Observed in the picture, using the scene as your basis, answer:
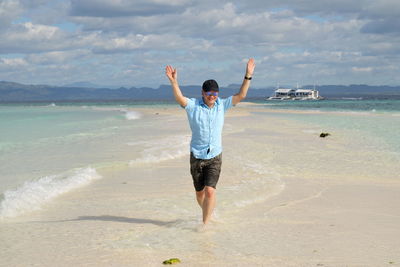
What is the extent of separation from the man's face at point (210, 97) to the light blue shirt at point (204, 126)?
82 mm

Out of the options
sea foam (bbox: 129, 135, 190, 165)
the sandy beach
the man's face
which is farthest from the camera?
sea foam (bbox: 129, 135, 190, 165)

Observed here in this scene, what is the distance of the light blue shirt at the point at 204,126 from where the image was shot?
607 centimetres

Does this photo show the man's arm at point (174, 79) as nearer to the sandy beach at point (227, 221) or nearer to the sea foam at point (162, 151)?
the sandy beach at point (227, 221)

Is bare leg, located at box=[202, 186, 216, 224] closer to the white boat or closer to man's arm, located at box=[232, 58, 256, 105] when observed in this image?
man's arm, located at box=[232, 58, 256, 105]

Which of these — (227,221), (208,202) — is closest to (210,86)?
(208,202)

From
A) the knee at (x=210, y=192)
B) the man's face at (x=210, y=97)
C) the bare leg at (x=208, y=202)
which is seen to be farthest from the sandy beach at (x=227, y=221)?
the man's face at (x=210, y=97)

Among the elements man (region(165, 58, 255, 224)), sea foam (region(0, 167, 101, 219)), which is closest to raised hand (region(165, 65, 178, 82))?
man (region(165, 58, 255, 224))

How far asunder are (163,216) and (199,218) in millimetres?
570

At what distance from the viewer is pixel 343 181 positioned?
9.71m

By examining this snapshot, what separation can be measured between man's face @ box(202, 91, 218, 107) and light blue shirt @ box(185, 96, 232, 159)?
82 millimetres

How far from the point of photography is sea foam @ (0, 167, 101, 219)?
7.67 m

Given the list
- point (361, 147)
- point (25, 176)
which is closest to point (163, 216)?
point (25, 176)

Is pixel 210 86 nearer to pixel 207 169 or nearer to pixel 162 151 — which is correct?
pixel 207 169

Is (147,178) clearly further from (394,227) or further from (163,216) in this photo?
(394,227)
